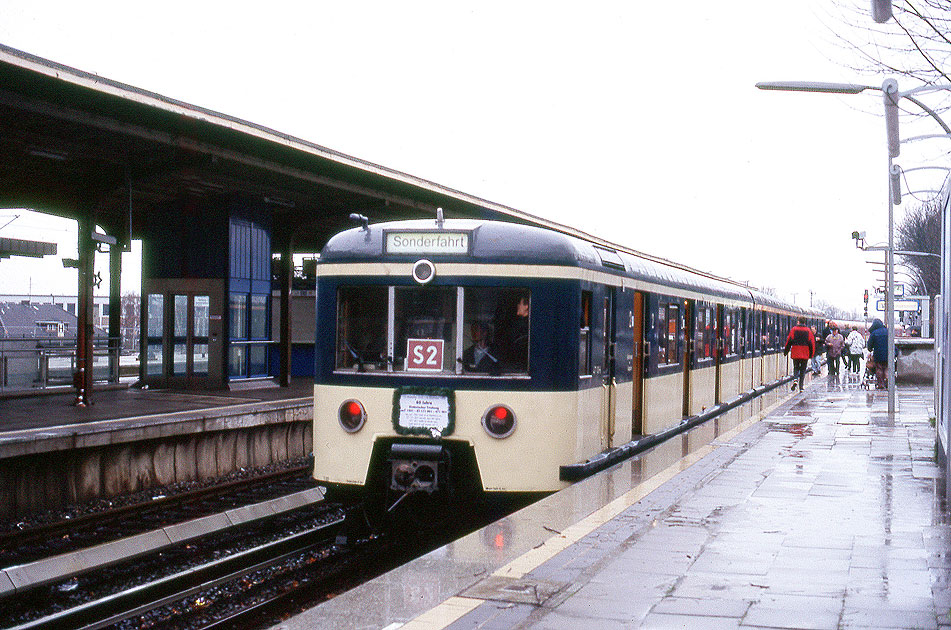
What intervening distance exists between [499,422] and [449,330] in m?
0.86

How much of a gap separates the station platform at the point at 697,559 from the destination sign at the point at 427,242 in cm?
219

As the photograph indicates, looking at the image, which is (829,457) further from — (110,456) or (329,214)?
(329,214)

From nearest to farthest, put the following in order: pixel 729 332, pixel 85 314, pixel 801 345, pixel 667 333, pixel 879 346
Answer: pixel 667 333 → pixel 85 314 → pixel 729 332 → pixel 801 345 → pixel 879 346

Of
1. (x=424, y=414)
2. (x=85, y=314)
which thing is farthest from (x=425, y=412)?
(x=85, y=314)

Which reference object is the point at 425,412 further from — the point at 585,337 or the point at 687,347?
the point at 687,347

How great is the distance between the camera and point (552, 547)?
6.36m

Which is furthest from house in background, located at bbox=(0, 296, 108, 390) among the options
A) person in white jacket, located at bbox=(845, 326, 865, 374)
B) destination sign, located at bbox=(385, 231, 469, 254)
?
person in white jacket, located at bbox=(845, 326, 865, 374)

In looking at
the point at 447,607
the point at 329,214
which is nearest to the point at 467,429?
the point at 447,607

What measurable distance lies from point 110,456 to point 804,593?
9449 mm

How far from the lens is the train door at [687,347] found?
45.9ft

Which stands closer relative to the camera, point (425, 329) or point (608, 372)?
point (425, 329)

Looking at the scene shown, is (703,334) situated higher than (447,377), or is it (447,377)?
(703,334)

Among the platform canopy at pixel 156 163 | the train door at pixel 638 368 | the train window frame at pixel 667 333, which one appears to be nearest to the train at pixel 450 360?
the train door at pixel 638 368

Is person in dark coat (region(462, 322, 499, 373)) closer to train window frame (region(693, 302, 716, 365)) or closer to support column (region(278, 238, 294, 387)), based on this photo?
train window frame (region(693, 302, 716, 365))
